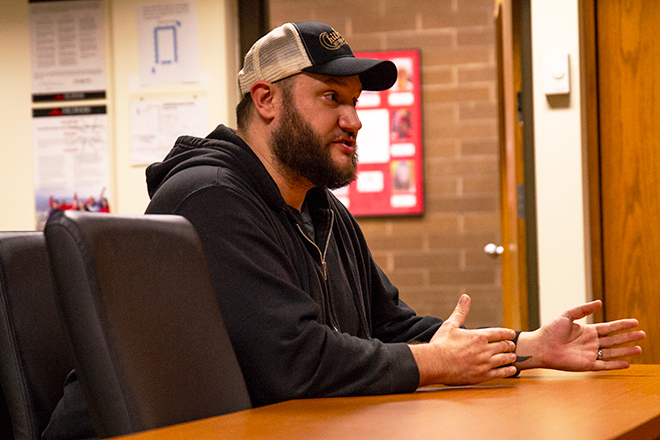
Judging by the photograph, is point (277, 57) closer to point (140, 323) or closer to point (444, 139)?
point (140, 323)

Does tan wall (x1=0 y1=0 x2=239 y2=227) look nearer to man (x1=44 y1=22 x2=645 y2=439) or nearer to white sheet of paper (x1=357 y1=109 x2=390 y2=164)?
man (x1=44 y1=22 x2=645 y2=439)

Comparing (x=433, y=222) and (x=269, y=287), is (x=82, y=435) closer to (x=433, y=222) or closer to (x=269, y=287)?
(x=269, y=287)

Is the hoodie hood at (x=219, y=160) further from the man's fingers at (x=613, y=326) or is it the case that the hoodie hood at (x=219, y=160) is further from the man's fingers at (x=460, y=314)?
the man's fingers at (x=613, y=326)

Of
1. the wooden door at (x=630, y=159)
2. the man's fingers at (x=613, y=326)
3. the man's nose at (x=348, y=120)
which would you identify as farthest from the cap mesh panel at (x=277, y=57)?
the wooden door at (x=630, y=159)

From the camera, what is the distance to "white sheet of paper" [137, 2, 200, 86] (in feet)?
Result: 9.07

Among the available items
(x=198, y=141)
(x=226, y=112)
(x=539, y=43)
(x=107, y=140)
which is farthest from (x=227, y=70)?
(x=198, y=141)

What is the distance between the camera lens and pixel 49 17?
9.37 ft

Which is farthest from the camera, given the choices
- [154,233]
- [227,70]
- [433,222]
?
[433,222]

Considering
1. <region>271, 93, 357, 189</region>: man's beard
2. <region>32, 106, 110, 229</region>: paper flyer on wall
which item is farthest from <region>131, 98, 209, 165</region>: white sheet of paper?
<region>271, 93, 357, 189</region>: man's beard

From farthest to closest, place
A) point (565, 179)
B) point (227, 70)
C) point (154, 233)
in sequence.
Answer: point (227, 70)
point (565, 179)
point (154, 233)

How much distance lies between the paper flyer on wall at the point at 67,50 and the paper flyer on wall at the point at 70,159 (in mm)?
78

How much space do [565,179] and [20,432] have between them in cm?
194

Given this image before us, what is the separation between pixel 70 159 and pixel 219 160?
1.79m

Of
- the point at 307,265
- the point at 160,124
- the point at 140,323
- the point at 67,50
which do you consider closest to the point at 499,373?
the point at 307,265
